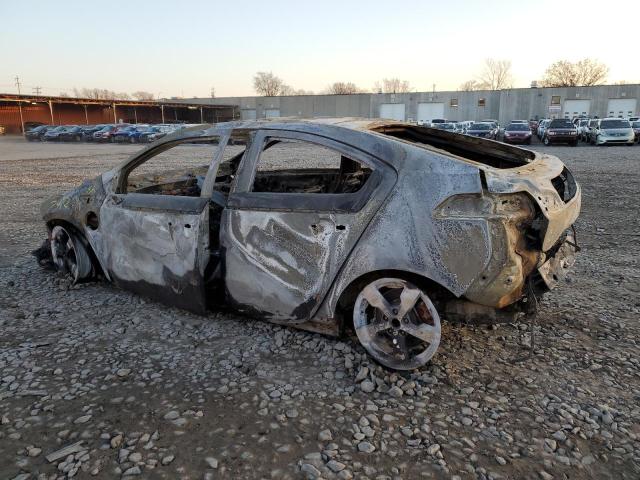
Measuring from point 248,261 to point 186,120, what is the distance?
236ft

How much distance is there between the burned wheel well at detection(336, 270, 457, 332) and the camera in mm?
3084

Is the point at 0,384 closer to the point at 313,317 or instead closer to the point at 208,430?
the point at 208,430

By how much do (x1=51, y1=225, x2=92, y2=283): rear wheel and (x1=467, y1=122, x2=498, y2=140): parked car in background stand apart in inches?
1112

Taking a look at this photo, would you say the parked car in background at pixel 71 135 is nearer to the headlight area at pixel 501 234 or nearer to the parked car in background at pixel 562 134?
the parked car in background at pixel 562 134

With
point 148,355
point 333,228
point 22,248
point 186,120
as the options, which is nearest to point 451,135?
point 333,228

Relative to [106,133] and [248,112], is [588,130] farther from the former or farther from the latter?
[248,112]

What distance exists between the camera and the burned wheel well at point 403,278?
10.1 feet

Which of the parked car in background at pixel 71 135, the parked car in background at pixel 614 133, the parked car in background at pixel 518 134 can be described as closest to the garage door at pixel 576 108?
the parked car in background at pixel 518 134

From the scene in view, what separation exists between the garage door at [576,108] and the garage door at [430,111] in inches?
534

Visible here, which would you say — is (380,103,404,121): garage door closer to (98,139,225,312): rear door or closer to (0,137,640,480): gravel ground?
(0,137,640,480): gravel ground

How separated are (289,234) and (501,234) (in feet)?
4.38

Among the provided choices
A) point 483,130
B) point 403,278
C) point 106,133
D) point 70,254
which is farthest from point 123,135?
point 403,278

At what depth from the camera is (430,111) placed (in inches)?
2376

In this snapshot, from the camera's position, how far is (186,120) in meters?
70.6
